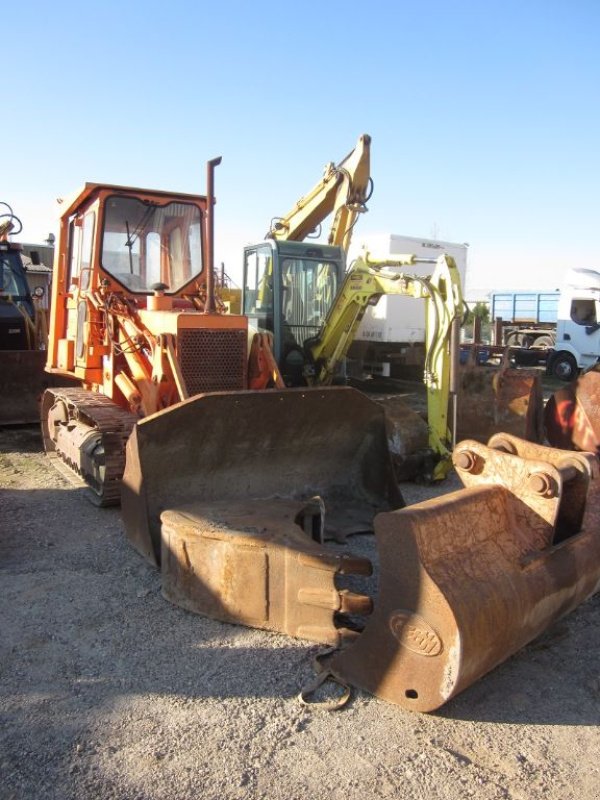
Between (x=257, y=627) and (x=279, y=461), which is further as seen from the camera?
(x=279, y=461)

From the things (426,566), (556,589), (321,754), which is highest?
(426,566)

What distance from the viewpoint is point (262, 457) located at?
521 centimetres

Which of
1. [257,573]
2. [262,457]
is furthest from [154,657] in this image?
[262,457]

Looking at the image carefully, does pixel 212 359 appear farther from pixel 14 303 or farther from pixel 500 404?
pixel 14 303

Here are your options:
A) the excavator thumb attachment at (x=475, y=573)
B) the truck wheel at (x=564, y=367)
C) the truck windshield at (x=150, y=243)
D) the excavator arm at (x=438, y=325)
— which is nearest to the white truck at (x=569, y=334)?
the truck wheel at (x=564, y=367)

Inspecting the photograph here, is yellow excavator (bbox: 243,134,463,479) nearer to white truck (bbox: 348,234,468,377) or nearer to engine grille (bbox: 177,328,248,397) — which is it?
engine grille (bbox: 177,328,248,397)

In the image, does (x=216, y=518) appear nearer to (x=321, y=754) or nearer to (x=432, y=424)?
(x=321, y=754)

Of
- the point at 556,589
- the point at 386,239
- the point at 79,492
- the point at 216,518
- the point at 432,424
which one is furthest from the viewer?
the point at 386,239

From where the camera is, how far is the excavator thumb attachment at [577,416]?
5.28 meters

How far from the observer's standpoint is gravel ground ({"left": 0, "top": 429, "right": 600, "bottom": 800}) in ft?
8.70

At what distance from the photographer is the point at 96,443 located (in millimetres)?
6004

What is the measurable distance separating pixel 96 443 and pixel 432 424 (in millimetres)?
3466

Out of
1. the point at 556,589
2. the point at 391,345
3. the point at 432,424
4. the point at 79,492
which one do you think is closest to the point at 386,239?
the point at 391,345

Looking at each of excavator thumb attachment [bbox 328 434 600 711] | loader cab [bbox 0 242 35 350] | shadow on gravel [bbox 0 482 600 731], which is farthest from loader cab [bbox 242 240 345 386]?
excavator thumb attachment [bbox 328 434 600 711]
